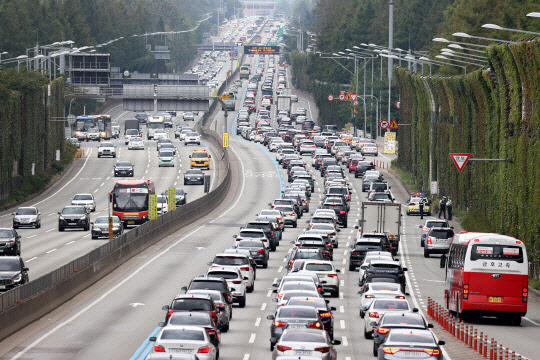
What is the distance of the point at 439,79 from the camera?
291 ft

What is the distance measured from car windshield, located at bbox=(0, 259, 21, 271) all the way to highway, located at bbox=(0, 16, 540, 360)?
2.27m

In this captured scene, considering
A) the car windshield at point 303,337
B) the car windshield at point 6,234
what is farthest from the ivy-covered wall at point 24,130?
the car windshield at point 303,337

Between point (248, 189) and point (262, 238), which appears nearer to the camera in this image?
point (262, 238)

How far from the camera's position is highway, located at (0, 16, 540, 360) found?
30.0 m

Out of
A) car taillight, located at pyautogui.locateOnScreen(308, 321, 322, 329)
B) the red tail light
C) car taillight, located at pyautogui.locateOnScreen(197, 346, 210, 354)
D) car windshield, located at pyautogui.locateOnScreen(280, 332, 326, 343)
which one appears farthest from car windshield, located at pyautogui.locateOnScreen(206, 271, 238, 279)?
the red tail light

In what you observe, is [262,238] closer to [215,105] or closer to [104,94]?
[104,94]

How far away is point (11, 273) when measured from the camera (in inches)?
1502

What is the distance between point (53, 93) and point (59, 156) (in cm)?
924

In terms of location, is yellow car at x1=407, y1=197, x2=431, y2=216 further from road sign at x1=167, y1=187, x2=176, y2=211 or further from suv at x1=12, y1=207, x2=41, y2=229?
suv at x1=12, y1=207, x2=41, y2=229

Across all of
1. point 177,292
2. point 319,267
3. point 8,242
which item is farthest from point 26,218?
point 319,267

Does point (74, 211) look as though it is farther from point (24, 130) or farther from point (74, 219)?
point (24, 130)

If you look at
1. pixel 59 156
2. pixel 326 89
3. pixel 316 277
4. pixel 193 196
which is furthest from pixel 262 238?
pixel 326 89

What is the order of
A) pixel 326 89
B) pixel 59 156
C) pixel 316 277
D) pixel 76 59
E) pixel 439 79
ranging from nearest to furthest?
pixel 316 277 → pixel 439 79 → pixel 59 156 → pixel 76 59 → pixel 326 89

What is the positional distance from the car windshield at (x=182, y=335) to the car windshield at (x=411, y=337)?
165 inches
